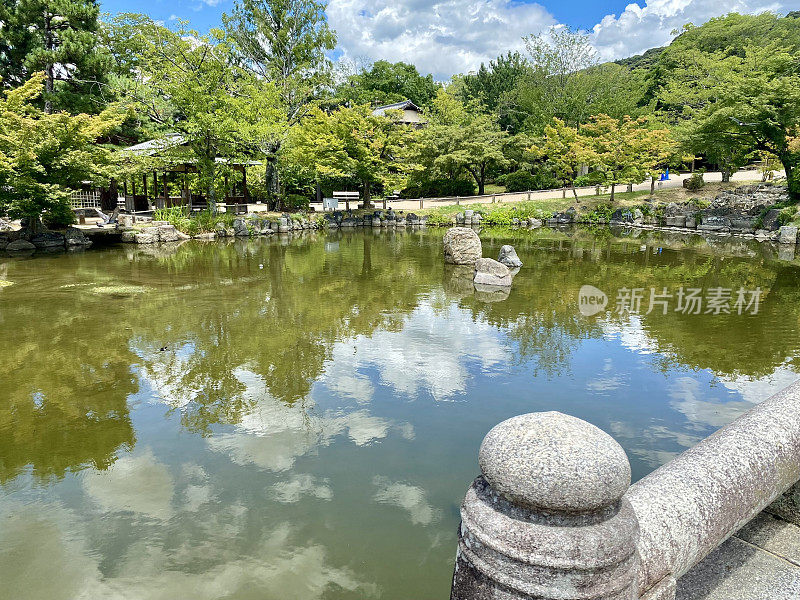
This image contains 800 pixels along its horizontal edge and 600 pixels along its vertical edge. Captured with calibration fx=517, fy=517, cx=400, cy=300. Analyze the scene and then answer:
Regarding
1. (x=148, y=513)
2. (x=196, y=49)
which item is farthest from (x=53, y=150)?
(x=148, y=513)

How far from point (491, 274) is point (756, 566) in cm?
1076

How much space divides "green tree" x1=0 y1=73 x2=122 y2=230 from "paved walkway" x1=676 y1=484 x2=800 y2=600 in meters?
20.2

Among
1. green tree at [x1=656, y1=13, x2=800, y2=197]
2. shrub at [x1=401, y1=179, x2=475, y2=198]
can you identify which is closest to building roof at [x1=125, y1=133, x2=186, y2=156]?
shrub at [x1=401, y1=179, x2=475, y2=198]

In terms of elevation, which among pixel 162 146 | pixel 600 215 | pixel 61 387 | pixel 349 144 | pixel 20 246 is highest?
pixel 349 144

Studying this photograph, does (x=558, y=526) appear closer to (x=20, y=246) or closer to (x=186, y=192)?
(x=20, y=246)

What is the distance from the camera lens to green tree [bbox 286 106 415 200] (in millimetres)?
26422

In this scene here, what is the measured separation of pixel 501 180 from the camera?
38.2 metres

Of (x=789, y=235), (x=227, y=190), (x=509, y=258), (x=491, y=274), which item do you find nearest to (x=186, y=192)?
(x=227, y=190)

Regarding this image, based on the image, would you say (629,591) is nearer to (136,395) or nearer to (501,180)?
(136,395)

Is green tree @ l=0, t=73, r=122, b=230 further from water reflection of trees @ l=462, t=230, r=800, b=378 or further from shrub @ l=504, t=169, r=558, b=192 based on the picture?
shrub @ l=504, t=169, r=558, b=192

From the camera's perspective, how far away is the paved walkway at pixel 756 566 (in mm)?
2713

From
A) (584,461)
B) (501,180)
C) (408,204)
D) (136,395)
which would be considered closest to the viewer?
(584,461)

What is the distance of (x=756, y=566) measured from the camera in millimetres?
2891

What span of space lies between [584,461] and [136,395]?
20.7 ft
